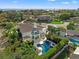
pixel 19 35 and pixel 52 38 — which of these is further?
pixel 19 35

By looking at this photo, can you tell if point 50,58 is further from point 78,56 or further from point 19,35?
point 19,35

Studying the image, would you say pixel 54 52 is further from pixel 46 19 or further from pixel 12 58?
pixel 46 19

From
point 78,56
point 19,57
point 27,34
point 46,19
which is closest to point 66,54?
point 78,56

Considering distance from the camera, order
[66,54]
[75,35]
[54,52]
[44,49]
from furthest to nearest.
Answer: [75,35]
[44,49]
[66,54]
[54,52]

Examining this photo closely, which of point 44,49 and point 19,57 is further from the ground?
point 19,57

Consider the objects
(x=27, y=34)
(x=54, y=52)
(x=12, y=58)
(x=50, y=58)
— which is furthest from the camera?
(x=27, y=34)

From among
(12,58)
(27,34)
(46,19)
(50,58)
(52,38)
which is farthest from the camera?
(46,19)

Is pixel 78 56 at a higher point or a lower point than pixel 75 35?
higher

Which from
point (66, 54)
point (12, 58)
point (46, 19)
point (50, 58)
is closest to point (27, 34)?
point (66, 54)

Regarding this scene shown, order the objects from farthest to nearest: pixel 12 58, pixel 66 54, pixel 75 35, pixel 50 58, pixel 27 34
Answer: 1. pixel 75 35
2. pixel 27 34
3. pixel 66 54
4. pixel 50 58
5. pixel 12 58
